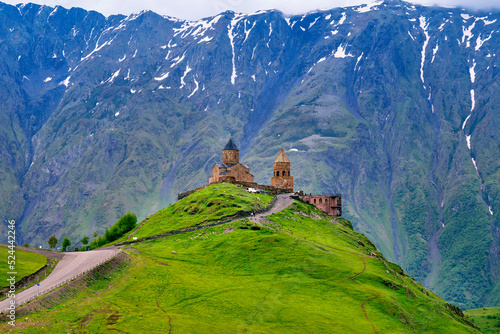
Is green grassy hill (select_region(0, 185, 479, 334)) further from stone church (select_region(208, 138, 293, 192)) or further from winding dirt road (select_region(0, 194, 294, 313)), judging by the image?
stone church (select_region(208, 138, 293, 192))

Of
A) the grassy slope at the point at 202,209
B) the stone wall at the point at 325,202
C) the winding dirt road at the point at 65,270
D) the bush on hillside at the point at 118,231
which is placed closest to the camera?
the winding dirt road at the point at 65,270

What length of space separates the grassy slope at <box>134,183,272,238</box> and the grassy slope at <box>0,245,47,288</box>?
28.9 meters

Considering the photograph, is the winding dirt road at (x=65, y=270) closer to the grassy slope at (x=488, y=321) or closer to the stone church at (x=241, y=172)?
the stone church at (x=241, y=172)

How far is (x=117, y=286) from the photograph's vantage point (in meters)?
78.2

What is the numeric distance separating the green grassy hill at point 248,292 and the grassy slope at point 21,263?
11.4 meters

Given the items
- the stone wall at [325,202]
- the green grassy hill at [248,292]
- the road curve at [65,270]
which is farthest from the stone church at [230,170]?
the road curve at [65,270]

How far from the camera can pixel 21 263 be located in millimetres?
85688

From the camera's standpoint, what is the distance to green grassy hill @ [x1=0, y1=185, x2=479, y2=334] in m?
68.6

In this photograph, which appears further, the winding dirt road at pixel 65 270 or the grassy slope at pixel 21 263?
the grassy slope at pixel 21 263

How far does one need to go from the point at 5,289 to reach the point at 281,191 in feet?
322

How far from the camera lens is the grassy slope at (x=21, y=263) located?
7782cm

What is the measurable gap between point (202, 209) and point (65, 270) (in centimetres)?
4473

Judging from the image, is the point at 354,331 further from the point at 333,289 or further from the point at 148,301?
the point at 148,301

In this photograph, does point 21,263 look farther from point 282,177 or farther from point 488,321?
point 488,321
